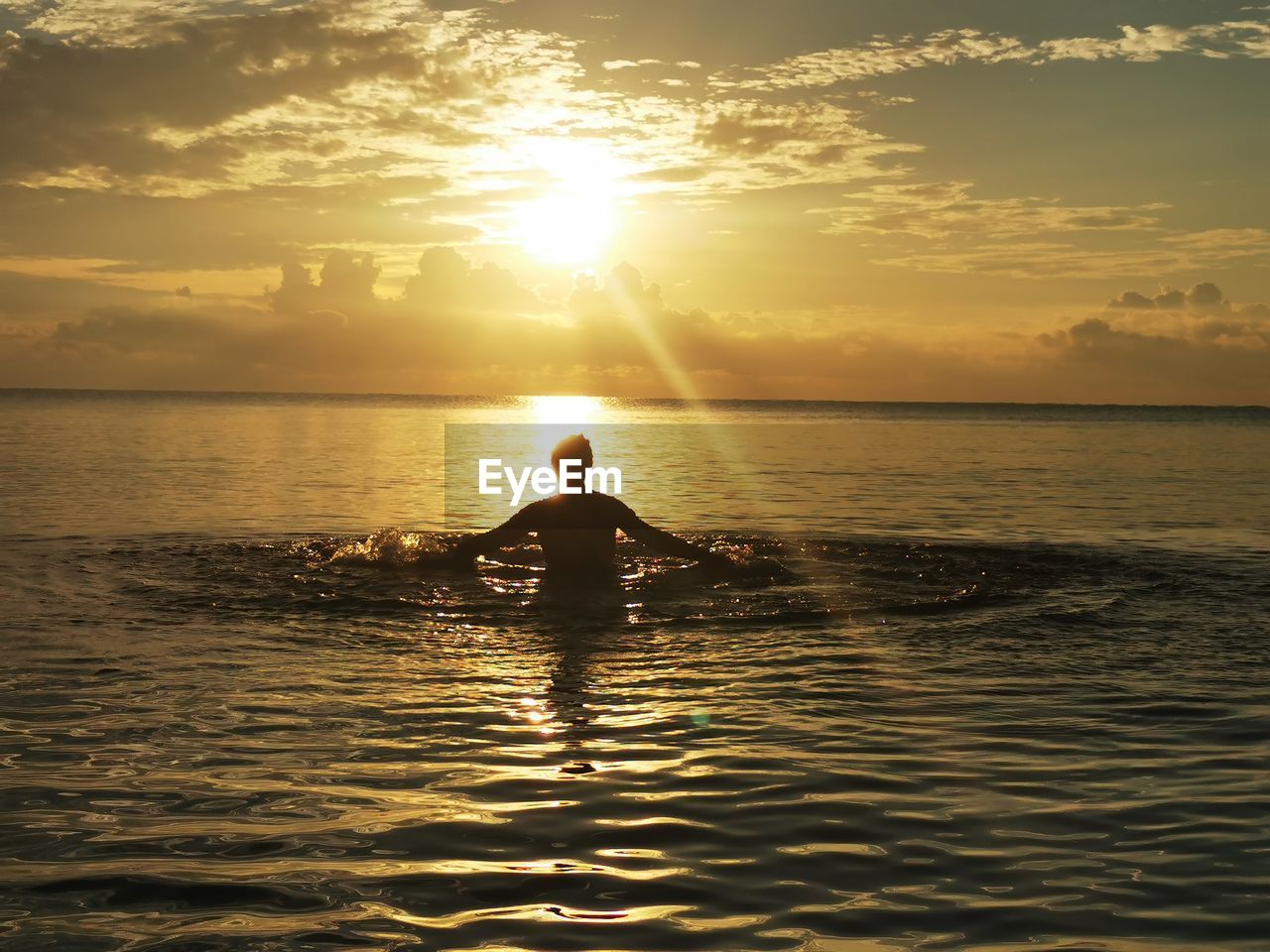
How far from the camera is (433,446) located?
72500 mm

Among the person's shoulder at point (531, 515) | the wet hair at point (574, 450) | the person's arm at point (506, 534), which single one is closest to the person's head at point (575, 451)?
the wet hair at point (574, 450)

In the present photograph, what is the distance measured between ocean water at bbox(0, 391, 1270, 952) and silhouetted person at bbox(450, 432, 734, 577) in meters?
0.58

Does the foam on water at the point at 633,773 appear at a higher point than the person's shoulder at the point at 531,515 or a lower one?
lower

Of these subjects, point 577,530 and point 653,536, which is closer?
point 653,536

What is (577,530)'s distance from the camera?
16.0 metres

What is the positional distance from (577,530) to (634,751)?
24.6 feet

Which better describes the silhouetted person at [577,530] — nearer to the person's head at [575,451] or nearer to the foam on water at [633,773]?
the person's head at [575,451]

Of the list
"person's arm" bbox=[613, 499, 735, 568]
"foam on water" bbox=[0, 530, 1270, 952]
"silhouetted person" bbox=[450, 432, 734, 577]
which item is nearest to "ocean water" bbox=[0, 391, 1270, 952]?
"foam on water" bbox=[0, 530, 1270, 952]

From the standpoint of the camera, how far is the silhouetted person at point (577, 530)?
49.8 ft

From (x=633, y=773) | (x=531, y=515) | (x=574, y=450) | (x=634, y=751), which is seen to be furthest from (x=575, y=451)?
(x=633, y=773)

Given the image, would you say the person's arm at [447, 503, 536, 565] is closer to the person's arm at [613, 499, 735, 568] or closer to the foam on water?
the foam on water

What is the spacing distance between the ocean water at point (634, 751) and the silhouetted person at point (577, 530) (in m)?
0.58

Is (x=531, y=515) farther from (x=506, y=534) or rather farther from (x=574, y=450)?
(x=574, y=450)

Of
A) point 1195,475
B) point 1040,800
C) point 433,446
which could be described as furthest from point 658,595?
point 433,446
